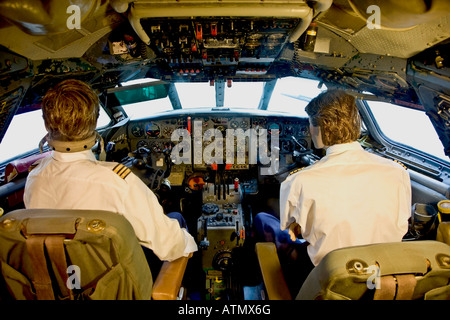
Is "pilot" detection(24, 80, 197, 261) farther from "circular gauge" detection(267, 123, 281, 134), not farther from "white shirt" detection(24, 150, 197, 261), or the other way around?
"circular gauge" detection(267, 123, 281, 134)

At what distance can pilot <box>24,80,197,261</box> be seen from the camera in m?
1.03

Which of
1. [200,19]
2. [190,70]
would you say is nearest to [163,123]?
[190,70]

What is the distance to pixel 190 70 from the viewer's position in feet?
8.75

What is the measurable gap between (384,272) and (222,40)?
6.19ft

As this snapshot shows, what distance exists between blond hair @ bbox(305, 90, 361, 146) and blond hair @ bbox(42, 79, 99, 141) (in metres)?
1.14

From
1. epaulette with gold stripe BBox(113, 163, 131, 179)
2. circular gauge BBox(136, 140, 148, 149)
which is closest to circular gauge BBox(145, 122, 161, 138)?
circular gauge BBox(136, 140, 148, 149)

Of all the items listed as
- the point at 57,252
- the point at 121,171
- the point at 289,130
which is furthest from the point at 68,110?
the point at 289,130

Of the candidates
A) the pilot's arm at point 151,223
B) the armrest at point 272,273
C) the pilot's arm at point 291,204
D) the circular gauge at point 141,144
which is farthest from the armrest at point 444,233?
the circular gauge at point 141,144

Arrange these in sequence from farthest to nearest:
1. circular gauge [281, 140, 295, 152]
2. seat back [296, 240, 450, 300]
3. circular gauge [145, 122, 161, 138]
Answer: circular gauge [281, 140, 295, 152]
circular gauge [145, 122, 161, 138]
seat back [296, 240, 450, 300]

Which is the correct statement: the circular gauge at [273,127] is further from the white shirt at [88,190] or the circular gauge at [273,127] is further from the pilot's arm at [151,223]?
the white shirt at [88,190]

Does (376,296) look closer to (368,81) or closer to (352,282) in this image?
(352,282)

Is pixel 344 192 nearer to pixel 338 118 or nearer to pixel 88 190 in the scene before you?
pixel 338 118

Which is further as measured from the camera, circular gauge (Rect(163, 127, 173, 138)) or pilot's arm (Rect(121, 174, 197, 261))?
circular gauge (Rect(163, 127, 173, 138))
